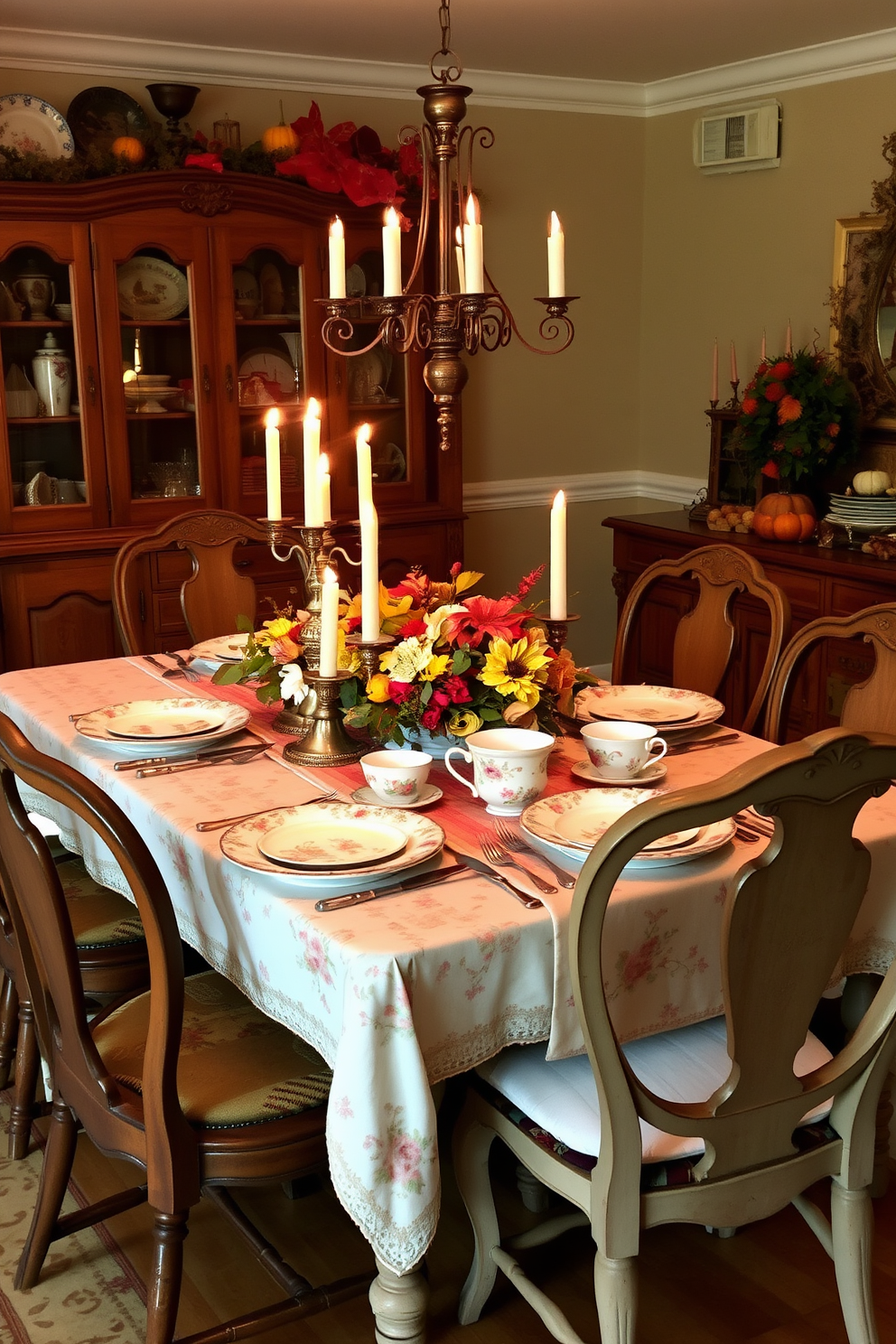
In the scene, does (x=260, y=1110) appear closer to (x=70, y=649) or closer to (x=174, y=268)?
(x=70, y=649)

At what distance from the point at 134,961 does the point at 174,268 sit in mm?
2388

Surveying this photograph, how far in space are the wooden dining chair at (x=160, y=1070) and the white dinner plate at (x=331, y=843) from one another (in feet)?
0.65

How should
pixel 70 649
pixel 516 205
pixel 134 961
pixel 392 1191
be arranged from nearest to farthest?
1. pixel 392 1191
2. pixel 134 961
3. pixel 70 649
4. pixel 516 205

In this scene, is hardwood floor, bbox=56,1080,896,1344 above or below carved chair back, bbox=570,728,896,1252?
below

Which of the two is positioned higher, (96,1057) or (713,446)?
(713,446)

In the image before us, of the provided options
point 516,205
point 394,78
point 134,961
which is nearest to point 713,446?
point 516,205

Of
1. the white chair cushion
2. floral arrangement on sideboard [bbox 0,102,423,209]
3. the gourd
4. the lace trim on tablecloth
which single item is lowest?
the lace trim on tablecloth

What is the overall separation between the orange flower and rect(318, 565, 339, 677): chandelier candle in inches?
90.6

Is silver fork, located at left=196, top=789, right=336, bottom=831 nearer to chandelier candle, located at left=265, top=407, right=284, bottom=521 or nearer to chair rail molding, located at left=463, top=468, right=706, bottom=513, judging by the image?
chandelier candle, located at left=265, top=407, right=284, bottom=521

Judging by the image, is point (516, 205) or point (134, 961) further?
point (516, 205)

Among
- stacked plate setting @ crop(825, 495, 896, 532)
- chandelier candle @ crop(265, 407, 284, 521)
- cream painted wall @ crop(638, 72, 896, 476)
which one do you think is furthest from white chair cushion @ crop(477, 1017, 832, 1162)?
cream painted wall @ crop(638, 72, 896, 476)

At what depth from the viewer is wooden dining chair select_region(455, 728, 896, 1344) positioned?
1286mm

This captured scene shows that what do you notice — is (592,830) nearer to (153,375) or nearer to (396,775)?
Result: (396,775)

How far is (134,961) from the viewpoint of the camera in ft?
6.81
